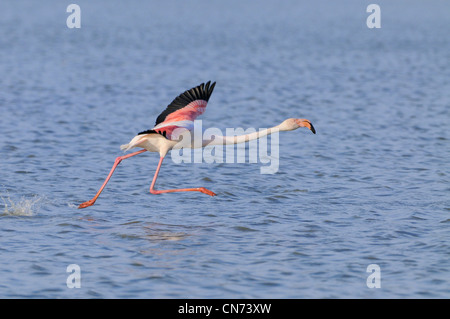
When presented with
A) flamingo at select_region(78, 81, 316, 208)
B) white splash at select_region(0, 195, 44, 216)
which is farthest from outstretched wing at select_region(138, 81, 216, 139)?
white splash at select_region(0, 195, 44, 216)

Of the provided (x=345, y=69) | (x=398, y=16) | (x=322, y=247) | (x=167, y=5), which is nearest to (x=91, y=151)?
(x=322, y=247)

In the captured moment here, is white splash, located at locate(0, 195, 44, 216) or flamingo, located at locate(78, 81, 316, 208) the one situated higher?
flamingo, located at locate(78, 81, 316, 208)

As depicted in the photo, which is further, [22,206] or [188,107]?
[188,107]

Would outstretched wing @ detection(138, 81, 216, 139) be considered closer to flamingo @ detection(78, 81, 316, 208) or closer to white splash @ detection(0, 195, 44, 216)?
flamingo @ detection(78, 81, 316, 208)

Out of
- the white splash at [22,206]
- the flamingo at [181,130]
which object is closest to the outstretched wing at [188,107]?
the flamingo at [181,130]

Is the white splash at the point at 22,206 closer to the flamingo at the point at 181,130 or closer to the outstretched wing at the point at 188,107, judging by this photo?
the flamingo at the point at 181,130

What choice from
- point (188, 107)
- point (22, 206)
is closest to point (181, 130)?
point (188, 107)

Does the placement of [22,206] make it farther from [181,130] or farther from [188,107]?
[188,107]

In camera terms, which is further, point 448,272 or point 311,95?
point 311,95

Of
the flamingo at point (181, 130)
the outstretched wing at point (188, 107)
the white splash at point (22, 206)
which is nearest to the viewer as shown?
the flamingo at point (181, 130)

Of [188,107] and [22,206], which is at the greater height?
[188,107]

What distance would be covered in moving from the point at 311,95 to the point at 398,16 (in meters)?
46.8
